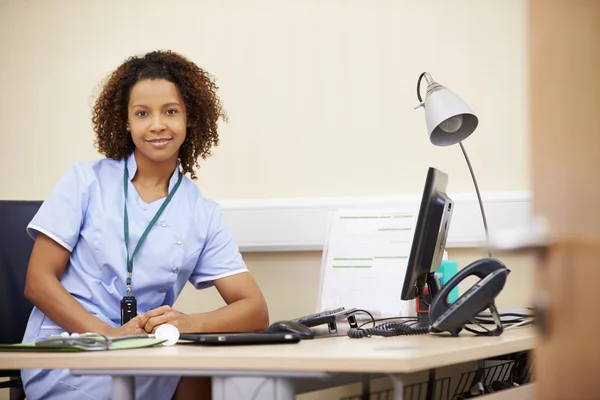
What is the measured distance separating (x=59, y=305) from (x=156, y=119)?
557mm

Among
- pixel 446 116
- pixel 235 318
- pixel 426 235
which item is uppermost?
pixel 446 116

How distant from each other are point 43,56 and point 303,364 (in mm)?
2108

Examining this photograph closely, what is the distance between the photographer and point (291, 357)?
1.12 metres

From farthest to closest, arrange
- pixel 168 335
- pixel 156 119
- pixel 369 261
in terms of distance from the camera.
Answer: pixel 369 261, pixel 156 119, pixel 168 335

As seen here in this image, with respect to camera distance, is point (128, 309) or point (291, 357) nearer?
point (291, 357)

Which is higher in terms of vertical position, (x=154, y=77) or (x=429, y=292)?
(x=154, y=77)

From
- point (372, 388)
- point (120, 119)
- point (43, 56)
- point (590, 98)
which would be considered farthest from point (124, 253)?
point (590, 98)

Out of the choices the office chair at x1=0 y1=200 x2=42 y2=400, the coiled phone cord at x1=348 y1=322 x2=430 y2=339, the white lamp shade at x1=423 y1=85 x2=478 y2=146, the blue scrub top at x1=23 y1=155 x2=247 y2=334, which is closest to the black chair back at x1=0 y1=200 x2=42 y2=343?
the office chair at x1=0 y1=200 x2=42 y2=400

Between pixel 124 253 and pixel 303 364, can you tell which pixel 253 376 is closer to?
pixel 303 364

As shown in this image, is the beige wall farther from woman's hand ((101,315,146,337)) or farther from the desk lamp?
woman's hand ((101,315,146,337))

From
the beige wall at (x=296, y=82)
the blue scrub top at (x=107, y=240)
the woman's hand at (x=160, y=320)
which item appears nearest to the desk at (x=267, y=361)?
the woman's hand at (x=160, y=320)

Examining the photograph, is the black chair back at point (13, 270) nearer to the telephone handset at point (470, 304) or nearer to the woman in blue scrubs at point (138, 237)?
the woman in blue scrubs at point (138, 237)

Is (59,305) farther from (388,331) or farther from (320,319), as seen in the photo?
(388,331)

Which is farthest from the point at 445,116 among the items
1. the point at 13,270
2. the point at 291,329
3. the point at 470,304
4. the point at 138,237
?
the point at 13,270
